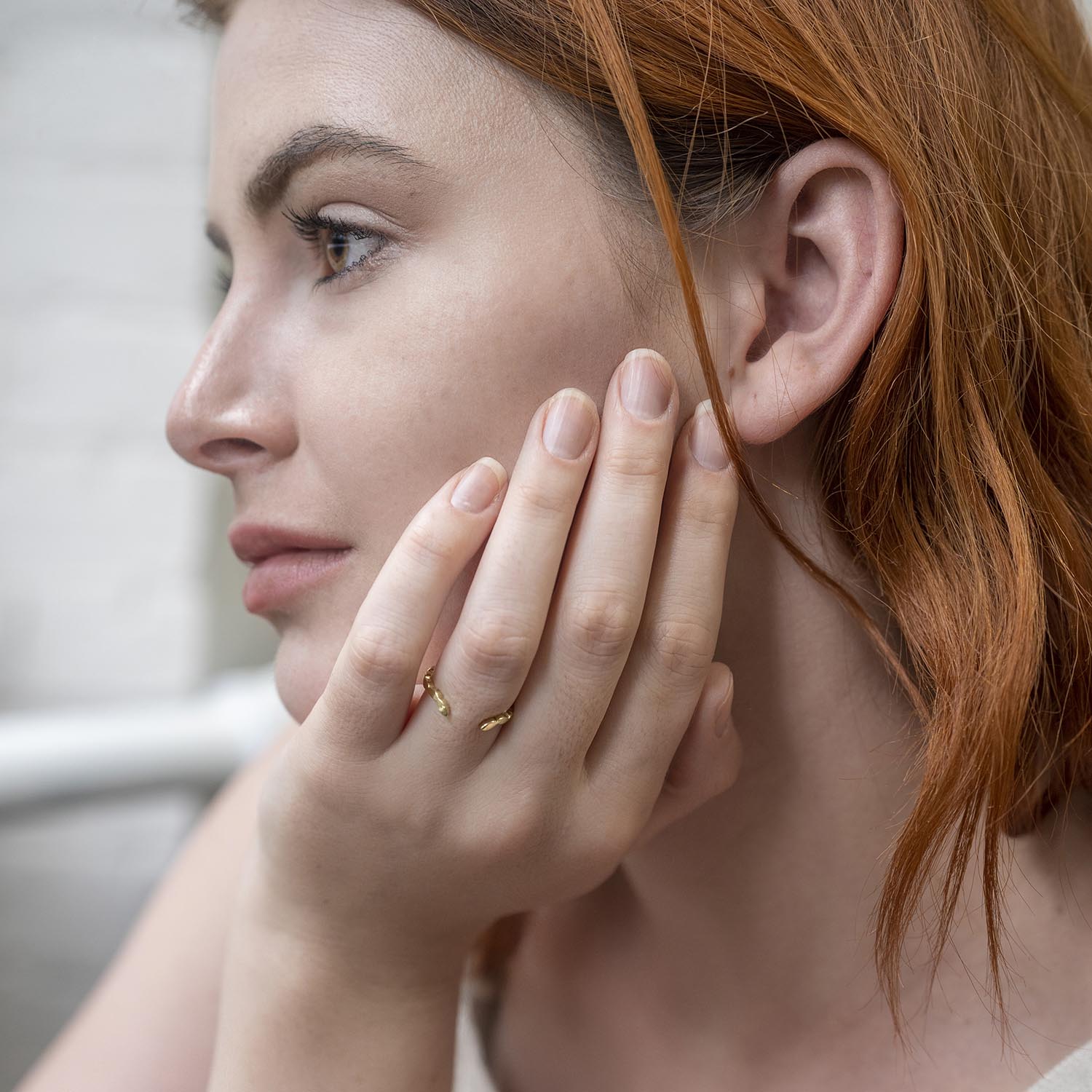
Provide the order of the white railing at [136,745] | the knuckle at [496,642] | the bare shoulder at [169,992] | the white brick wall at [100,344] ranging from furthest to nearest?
the white brick wall at [100,344] → the white railing at [136,745] → the bare shoulder at [169,992] → the knuckle at [496,642]

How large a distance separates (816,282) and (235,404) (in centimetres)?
A: 41

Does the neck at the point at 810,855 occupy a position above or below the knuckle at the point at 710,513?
below

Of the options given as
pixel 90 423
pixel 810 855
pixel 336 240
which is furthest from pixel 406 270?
pixel 90 423

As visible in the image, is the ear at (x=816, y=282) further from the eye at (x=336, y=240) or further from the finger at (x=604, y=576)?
the eye at (x=336, y=240)

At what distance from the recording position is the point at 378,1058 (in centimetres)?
72

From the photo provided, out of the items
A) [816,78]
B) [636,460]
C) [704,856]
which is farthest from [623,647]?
[816,78]

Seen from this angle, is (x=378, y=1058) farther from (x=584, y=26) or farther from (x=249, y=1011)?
(x=584, y=26)

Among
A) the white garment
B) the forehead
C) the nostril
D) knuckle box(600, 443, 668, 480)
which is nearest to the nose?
the nostril

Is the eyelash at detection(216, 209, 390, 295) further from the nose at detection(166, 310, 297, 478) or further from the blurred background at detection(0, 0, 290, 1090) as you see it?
the blurred background at detection(0, 0, 290, 1090)

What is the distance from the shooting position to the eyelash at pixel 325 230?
0.68 metres

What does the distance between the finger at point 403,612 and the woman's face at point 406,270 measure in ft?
0.15

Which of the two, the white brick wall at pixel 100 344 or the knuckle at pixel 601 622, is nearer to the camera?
the knuckle at pixel 601 622

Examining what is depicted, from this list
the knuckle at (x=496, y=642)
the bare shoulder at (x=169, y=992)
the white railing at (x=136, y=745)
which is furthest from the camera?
the white railing at (x=136, y=745)

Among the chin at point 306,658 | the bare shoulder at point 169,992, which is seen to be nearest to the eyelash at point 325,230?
the chin at point 306,658
